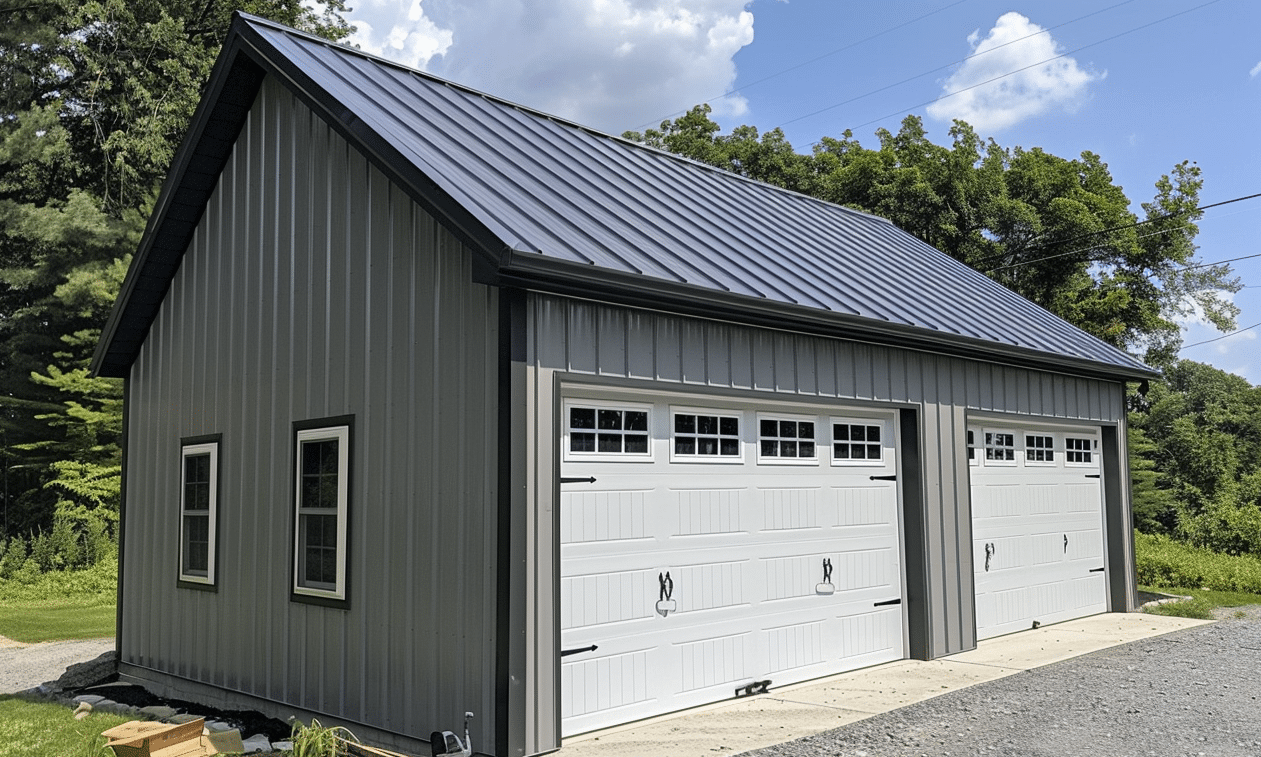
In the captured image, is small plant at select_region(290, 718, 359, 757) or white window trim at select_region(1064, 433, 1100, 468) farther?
white window trim at select_region(1064, 433, 1100, 468)

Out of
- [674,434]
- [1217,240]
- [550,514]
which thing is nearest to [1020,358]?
[674,434]

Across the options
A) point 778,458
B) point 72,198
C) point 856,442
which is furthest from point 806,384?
point 72,198

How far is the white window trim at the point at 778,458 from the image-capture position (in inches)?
314

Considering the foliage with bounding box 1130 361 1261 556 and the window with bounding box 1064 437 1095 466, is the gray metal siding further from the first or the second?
the foliage with bounding box 1130 361 1261 556

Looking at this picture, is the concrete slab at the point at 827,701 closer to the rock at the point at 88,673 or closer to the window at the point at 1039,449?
the window at the point at 1039,449

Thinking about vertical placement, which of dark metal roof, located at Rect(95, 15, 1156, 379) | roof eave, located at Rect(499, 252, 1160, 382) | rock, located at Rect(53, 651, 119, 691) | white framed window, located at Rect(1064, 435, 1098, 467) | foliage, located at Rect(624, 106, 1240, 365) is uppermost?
foliage, located at Rect(624, 106, 1240, 365)

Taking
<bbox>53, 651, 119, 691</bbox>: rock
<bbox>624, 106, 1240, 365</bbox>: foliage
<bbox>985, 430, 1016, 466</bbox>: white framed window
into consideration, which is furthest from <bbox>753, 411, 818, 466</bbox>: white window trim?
<bbox>624, 106, 1240, 365</bbox>: foliage

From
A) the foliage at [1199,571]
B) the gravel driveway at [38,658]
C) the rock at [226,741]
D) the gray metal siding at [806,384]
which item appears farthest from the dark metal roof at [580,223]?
the foliage at [1199,571]

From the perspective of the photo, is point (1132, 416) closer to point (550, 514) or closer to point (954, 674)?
point (954, 674)

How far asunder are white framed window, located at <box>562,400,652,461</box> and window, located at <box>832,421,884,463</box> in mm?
2241

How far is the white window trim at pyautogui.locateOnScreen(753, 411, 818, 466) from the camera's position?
797cm

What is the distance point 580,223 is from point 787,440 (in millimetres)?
2500

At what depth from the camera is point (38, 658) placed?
36.1 ft

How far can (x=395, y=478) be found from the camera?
266 inches
